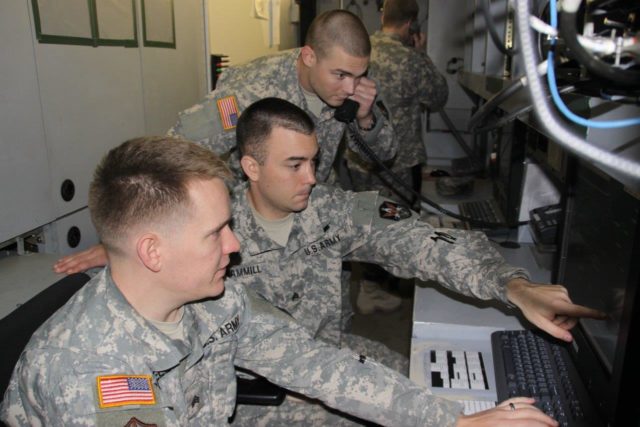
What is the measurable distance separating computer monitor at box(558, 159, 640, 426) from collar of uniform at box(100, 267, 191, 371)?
0.69 metres

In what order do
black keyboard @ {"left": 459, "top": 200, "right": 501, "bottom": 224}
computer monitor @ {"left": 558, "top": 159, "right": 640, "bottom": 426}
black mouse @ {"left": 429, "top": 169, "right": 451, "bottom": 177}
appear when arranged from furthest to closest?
1. black mouse @ {"left": 429, "top": 169, "right": 451, "bottom": 177}
2. black keyboard @ {"left": 459, "top": 200, "right": 501, "bottom": 224}
3. computer monitor @ {"left": 558, "top": 159, "right": 640, "bottom": 426}

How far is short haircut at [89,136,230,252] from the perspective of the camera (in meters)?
0.86

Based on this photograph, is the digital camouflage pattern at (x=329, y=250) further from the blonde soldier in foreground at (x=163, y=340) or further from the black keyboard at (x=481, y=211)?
the black keyboard at (x=481, y=211)

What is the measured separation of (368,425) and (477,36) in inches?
67.7

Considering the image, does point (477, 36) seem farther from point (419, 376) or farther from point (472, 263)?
point (419, 376)

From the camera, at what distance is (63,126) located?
1513 mm

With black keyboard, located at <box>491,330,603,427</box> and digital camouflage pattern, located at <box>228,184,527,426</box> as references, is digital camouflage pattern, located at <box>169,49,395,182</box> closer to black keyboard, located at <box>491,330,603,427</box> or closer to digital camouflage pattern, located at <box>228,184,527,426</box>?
digital camouflage pattern, located at <box>228,184,527,426</box>

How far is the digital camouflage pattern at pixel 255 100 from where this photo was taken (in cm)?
178

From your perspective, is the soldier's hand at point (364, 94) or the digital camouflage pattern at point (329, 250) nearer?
the digital camouflage pattern at point (329, 250)

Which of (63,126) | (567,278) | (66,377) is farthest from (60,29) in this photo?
(567,278)

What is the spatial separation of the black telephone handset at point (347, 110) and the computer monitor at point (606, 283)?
0.86 m

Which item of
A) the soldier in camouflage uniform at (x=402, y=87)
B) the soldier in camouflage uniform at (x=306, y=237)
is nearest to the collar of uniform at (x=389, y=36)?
the soldier in camouflage uniform at (x=402, y=87)

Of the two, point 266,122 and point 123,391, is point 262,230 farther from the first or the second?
point 123,391

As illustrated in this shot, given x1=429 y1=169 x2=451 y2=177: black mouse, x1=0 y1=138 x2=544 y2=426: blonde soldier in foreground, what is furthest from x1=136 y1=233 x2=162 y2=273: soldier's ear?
x1=429 y1=169 x2=451 y2=177: black mouse
